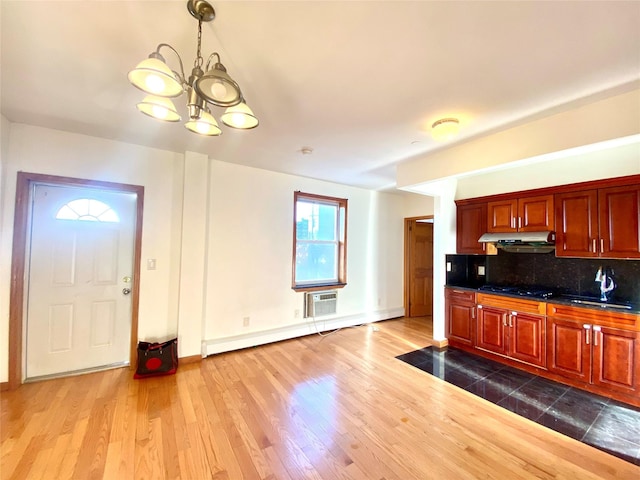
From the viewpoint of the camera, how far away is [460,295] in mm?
3670

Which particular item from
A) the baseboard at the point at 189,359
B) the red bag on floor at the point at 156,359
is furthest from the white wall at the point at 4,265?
the baseboard at the point at 189,359

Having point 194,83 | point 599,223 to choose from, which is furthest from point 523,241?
point 194,83

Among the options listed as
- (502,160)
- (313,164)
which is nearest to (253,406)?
(313,164)

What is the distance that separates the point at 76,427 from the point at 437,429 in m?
2.74

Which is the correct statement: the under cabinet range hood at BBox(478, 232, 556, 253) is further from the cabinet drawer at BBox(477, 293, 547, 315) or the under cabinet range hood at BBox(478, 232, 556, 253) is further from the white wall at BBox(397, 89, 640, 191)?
the white wall at BBox(397, 89, 640, 191)

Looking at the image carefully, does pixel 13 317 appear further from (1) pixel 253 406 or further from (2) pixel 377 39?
(2) pixel 377 39

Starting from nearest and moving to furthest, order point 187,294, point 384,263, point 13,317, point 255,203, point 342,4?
point 342,4 < point 13,317 < point 187,294 < point 255,203 < point 384,263

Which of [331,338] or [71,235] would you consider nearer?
[71,235]

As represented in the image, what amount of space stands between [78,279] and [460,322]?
15.3ft

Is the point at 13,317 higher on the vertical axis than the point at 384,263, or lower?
lower

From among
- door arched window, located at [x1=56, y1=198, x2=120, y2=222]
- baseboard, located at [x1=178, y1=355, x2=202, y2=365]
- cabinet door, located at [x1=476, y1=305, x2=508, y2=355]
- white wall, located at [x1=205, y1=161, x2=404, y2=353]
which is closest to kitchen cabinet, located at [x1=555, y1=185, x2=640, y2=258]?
cabinet door, located at [x1=476, y1=305, x2=508, y2=355]

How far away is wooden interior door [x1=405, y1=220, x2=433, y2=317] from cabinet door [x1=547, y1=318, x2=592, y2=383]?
8.84ft

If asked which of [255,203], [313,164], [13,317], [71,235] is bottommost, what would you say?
[13,317]

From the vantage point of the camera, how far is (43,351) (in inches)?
104
